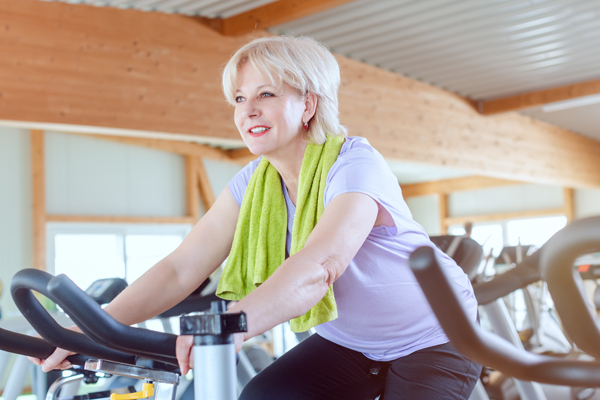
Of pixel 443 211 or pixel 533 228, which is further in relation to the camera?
pixel 443 211

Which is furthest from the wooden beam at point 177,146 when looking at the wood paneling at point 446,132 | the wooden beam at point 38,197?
the wood paneling at point 446,132

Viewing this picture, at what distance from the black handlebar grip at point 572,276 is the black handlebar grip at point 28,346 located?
0.79m

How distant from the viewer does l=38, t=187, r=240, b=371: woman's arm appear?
121 cm

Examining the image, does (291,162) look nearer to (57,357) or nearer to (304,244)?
(304,244)

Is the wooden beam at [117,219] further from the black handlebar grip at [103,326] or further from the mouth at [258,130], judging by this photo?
the black handlebar grip at [103,326]

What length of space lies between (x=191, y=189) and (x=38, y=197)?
2.44m

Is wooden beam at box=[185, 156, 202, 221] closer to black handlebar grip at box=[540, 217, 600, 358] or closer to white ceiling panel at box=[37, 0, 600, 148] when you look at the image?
white ceiling panel at box=[37, 0, 600, 148]

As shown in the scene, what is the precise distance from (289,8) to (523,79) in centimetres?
368

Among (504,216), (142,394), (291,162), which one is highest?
(504,216)

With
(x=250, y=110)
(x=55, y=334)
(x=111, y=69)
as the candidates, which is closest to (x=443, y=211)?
(x=111, y=69)

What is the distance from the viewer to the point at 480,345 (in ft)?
1.99

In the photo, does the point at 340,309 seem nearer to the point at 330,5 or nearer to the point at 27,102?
the point at 27,102

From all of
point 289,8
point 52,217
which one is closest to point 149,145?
point 52,217

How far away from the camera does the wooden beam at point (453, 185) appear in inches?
535
